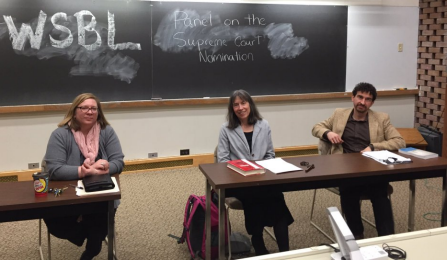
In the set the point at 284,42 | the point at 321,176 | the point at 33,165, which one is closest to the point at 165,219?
the point at 321,176

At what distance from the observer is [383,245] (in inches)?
74.4

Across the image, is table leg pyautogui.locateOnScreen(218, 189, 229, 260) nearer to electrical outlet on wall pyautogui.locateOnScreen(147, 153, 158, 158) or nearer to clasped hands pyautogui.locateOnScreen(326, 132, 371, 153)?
clasped hands pyautogui.locateOnScreen(326, 132, 371, 153)

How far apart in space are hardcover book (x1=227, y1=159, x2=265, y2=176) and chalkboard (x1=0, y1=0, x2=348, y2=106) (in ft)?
7.71

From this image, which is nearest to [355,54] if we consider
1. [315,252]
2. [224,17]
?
[224,17]

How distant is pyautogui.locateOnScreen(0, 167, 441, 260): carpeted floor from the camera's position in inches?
131

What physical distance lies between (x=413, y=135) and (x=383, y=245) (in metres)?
3.96

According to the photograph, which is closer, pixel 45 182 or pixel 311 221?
pixel 45 182

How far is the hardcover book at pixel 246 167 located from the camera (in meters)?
2.74

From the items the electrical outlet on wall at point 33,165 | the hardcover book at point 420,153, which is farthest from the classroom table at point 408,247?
the electrical outlet on wall at point 33,165

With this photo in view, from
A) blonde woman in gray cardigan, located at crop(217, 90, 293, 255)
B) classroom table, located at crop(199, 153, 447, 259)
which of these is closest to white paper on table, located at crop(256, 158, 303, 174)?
classroom table, located at crop(199, 153, 447, 259)

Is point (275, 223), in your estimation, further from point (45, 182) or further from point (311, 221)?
point (45, 182)

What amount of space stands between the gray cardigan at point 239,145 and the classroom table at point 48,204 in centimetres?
101

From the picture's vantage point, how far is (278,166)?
292cm

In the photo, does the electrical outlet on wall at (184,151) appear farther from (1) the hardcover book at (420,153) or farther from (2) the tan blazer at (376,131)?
(1) the hardcover book at (420,153)
